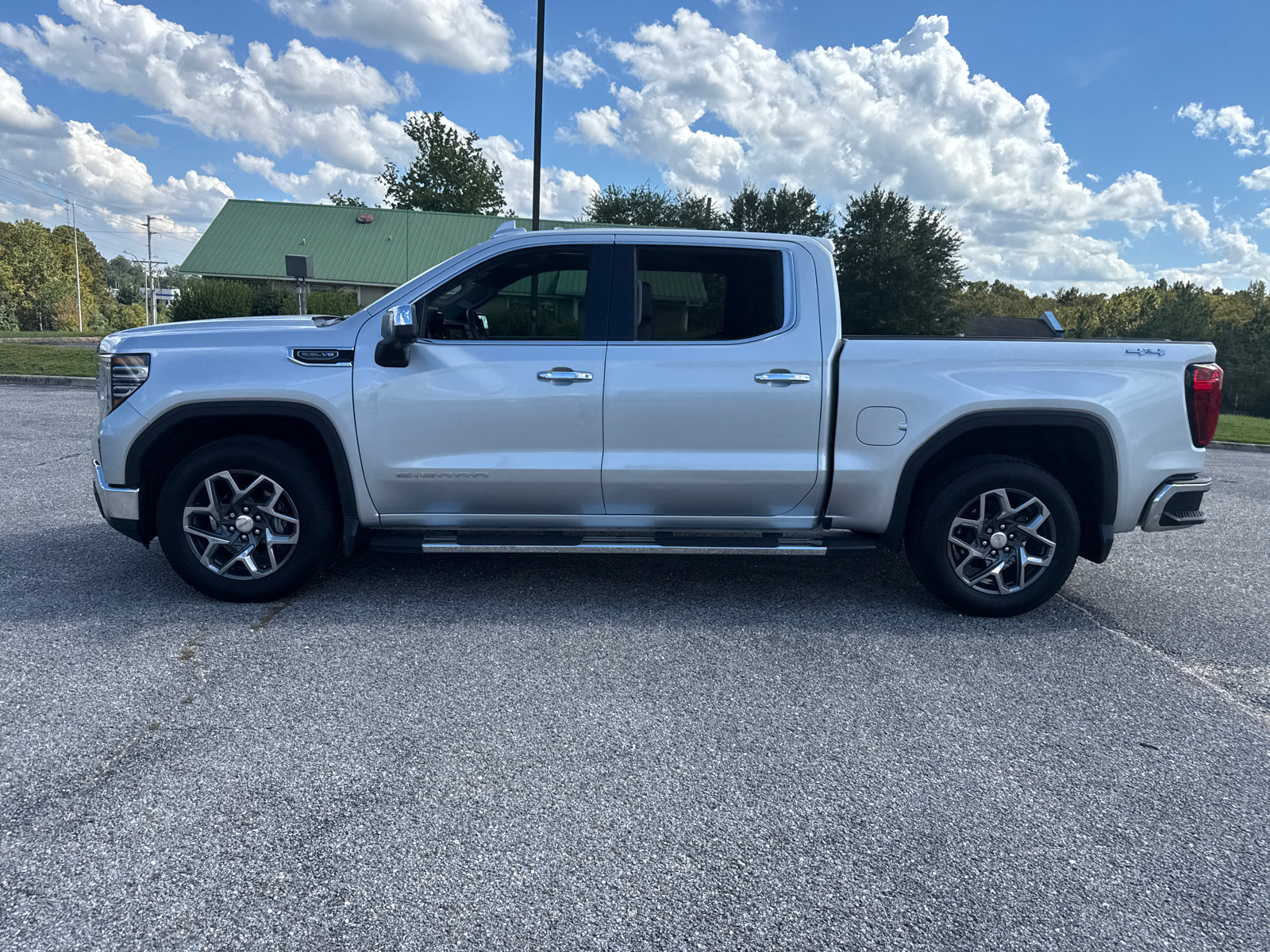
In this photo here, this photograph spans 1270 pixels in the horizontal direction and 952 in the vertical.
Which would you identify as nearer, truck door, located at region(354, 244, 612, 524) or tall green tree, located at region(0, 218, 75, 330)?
truck door, located at region(354, 244, 612, 524)

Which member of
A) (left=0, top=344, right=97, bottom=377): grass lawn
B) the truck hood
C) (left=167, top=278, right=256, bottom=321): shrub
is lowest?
(left=0, top=344, right=97, bottom=377): grass lawn

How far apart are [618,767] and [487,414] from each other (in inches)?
80.4

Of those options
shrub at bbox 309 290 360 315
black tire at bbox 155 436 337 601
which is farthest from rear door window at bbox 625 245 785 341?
shrub at bbox 309 290 360 315

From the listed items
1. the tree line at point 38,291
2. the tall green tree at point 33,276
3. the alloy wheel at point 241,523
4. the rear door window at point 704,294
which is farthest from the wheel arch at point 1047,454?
the tall green tree at point 33,276

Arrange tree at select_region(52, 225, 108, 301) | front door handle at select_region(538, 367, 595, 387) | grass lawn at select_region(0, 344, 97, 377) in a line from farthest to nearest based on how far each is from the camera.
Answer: tree at select_region(52, 225, 108, 301), grass lawn at select_region(0, 344, 97, 377), front door handle at select_region(538, 367, 595, 387)

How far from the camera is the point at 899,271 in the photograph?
46.3 metres

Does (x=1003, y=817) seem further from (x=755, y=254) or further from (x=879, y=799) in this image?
(x=755, y=254)

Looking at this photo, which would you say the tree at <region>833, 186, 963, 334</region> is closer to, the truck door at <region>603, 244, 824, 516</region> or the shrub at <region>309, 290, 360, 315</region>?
the shrub at <region>309, 290, 360, 315</region>

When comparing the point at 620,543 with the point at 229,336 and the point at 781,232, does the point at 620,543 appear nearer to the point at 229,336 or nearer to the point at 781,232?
the point at 229,336

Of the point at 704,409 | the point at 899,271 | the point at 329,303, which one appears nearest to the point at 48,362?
the point at 329,303

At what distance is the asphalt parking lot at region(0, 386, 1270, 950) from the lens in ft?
7.36

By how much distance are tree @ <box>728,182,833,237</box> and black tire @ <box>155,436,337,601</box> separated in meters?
45.4

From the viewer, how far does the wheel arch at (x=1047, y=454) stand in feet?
14.4

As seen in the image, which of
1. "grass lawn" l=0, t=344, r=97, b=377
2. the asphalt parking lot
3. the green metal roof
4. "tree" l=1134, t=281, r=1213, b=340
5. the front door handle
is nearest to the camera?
the asphalt parking lot
